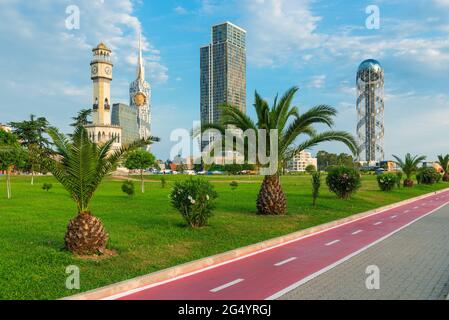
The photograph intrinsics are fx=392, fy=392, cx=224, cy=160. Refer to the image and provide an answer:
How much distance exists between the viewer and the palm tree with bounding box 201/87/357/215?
17.0m

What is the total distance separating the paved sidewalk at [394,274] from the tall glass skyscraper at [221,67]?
530 ft

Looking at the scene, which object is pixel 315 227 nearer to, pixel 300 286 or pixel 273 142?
pixel 273 142

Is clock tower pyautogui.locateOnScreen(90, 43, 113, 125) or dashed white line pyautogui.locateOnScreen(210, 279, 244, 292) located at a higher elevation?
clock tower pyautogui.locateOnScreen(90, 43, 113, 125)

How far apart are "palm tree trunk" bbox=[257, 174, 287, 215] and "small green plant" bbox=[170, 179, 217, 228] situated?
14.4 feet

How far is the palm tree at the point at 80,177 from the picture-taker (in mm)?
9125

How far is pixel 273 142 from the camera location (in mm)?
17156

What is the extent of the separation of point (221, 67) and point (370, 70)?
65.2 m

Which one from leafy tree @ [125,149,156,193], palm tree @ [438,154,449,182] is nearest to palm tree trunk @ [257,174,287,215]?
leafy tree @ [125,149,156,193]

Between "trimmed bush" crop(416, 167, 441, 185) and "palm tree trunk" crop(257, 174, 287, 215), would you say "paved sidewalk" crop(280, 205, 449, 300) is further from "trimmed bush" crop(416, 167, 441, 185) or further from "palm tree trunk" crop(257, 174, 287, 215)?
"trimmed bush" crop(416, 167, 441, 185)

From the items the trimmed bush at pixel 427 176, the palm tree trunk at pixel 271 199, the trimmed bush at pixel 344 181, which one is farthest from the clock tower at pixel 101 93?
the palm tree trunk at pixel 271 199

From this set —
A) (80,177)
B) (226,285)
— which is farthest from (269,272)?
(80,177)

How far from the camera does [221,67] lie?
181 meters

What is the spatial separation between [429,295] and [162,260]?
5.47m

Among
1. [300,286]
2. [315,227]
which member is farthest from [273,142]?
[300,286]
